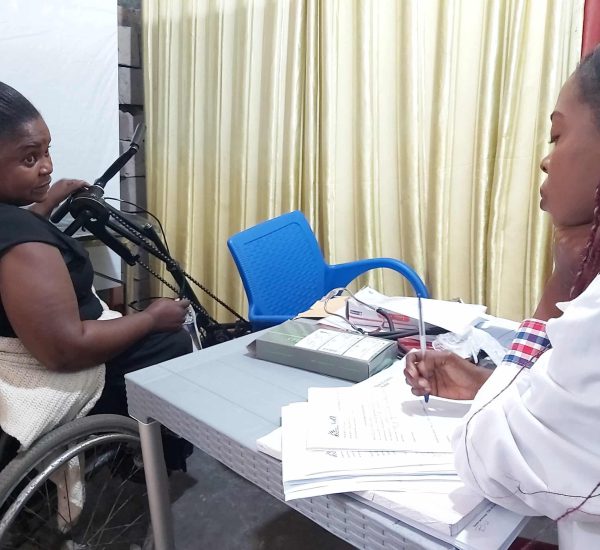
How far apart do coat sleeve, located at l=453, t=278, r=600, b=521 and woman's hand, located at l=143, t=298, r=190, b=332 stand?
956 mm

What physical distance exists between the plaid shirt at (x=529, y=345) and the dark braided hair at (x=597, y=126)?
0.20 ft

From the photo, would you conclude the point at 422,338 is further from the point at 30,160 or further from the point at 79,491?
the point at 30,160

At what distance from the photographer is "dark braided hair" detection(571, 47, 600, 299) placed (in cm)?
59

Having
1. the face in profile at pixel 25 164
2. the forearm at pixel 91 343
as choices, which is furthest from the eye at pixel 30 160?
the forearm at pixel 91 343

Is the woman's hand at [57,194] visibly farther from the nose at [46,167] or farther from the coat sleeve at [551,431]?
the coat sleeve at [551,431]

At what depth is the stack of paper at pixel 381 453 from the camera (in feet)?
2.00

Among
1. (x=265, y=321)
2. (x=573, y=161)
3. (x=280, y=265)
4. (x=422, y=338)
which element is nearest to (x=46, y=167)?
(x=265, y=321)

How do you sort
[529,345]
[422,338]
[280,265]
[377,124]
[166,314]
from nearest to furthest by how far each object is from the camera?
[529,345]
[422,338]
[166,314]
[280,265]
[377,124]

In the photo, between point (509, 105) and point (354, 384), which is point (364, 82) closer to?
point (509, 105)

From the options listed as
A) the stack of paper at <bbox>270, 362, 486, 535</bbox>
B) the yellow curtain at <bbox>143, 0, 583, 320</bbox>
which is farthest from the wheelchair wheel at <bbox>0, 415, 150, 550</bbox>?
the yellow curtain at <bbox>143, 0, 583, 320</bbox>

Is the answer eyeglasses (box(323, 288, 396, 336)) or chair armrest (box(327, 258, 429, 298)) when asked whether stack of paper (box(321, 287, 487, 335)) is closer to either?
eyeglasses (box(323, 288, 396, 336))

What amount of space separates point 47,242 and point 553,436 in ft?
3.28

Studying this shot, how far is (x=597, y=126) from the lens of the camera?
0.67m

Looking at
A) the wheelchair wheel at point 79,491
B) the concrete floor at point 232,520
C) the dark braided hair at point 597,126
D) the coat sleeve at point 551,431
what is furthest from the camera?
the concrete floor at point 232,520
